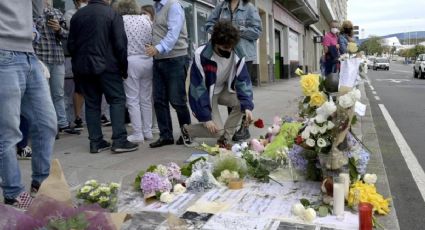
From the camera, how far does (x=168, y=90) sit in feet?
18.3

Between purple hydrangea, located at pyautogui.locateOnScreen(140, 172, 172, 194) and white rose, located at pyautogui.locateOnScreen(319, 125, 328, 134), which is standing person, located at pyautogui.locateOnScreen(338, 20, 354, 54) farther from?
purple hydrangea, located at pyautogui.locateOnScreen(140, 172, 172, 194)

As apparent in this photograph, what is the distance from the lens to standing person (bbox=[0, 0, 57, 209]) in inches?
124

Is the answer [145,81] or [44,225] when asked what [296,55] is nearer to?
[145,81]

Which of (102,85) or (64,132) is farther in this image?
(64,132)

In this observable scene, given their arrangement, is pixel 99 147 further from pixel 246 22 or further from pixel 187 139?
pixel 246 22

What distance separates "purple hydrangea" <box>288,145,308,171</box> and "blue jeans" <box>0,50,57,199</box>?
5.99 ft

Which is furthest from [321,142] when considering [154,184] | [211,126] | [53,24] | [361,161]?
[53,24]

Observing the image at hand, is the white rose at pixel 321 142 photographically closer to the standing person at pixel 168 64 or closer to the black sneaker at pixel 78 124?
the standing person at pixel 168 64

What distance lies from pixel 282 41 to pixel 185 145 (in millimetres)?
22989

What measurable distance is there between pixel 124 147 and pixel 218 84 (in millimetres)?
1270

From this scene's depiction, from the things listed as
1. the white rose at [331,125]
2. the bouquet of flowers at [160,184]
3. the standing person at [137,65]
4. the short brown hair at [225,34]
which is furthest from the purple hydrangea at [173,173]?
the standing person at [137,65]

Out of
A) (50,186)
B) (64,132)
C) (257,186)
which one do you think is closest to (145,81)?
(64,132)

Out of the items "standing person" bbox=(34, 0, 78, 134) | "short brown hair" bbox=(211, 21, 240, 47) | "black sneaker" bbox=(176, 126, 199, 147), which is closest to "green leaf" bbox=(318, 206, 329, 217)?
"short brown hair" bbox=(211, 21, 240, 47)

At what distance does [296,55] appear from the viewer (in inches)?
1300
